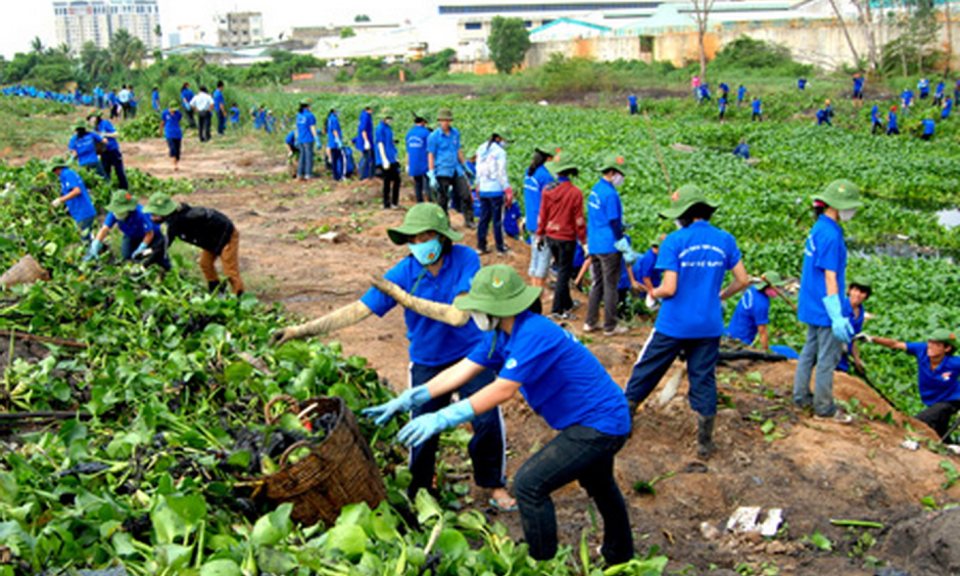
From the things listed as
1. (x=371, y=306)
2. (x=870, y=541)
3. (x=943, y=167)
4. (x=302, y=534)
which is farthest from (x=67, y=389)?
(x=943, y=167)

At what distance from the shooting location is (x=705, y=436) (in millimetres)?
5695

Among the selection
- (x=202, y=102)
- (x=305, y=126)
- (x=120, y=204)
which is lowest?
(x=120, y=204)

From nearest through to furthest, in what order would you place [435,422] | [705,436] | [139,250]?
[435,422] < [705,436] < [139,250]

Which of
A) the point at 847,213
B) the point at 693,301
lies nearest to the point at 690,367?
the point at 693,301

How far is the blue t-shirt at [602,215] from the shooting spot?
7.79 metres

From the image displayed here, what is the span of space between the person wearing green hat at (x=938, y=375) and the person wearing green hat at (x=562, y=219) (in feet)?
9.20

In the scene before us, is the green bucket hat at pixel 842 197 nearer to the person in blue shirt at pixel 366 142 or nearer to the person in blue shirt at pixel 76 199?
the person in blue shirt at pixel 76 199

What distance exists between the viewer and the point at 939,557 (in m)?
4.40

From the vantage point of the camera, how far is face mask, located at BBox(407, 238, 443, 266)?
4.57m

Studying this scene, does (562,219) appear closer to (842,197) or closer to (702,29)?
(842,197)

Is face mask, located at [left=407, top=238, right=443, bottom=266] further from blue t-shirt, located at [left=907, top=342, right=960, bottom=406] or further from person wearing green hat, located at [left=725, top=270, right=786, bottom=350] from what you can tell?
blue t-shirt, located at [left=907, top=342, right=960, bottom=406]

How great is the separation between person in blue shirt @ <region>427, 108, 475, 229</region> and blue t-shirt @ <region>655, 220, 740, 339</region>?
6039mm

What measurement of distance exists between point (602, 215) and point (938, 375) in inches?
122

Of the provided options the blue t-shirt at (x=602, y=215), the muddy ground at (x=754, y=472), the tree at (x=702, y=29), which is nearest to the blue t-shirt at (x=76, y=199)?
the muddy ground at (x=754, y=472)
